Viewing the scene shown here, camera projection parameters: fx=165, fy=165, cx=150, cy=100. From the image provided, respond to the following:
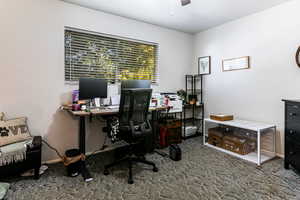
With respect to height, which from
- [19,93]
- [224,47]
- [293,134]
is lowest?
[293,134]

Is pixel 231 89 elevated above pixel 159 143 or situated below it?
above

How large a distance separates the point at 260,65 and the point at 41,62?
12.0 ft

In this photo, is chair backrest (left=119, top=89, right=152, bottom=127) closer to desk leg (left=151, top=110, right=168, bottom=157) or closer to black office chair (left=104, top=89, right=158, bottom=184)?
black office chair (left=104, top=89, right=158, bottom=184)

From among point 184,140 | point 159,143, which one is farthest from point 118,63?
point 184,140

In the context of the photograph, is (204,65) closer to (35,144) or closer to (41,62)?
(41,62)

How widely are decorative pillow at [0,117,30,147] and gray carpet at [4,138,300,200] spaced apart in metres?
0.51

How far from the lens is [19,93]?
7.77 feet

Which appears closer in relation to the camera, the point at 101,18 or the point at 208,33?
the point at 101,18

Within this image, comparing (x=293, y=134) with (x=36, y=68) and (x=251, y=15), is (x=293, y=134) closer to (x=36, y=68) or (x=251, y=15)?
(x=251, y=15)

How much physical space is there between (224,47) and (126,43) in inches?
82.5

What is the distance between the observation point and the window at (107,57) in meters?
2.81

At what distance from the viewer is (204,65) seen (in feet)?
13.1

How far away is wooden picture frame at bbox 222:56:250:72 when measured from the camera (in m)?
3.16

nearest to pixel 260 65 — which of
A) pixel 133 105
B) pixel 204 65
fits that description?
pixel 204 65
